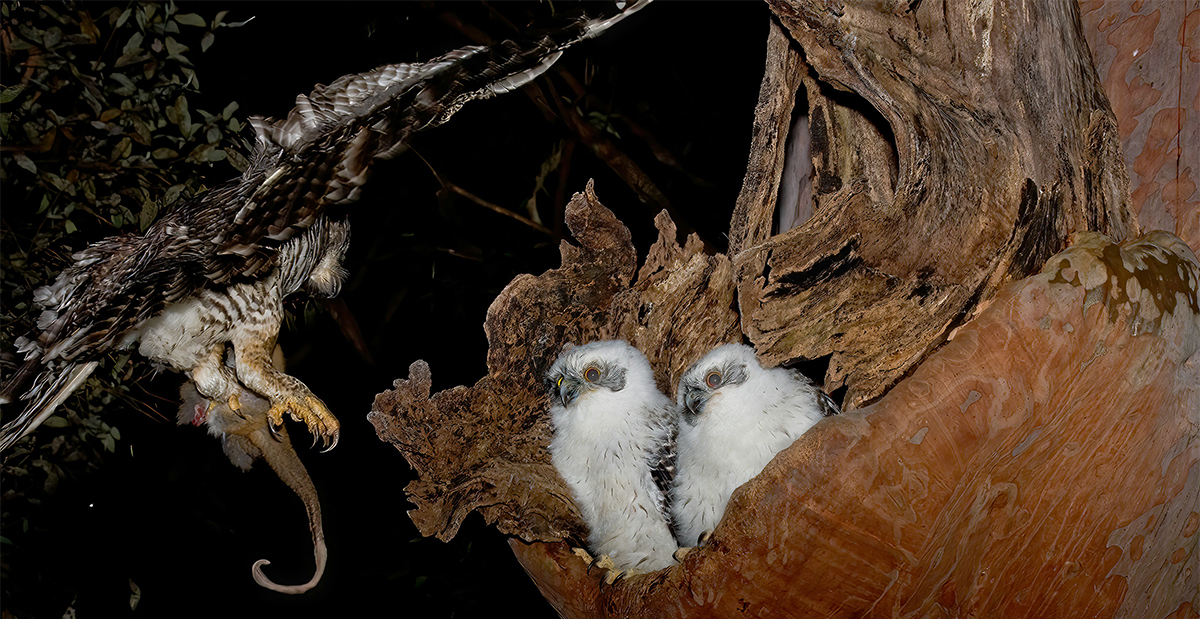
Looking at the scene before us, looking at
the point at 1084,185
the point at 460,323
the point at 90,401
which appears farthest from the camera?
the point at 460,323

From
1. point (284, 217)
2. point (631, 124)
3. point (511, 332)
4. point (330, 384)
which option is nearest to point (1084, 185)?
point (511, 332)

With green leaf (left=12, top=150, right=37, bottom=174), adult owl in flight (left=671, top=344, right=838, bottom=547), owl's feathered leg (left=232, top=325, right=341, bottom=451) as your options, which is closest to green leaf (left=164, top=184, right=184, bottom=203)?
green leaf (left=12, top=150, right=37, bottom=174)

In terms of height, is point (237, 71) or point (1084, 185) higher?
point (237, 71)

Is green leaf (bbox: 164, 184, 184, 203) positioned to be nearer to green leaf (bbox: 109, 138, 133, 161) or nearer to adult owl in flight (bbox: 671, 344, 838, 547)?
green leaf (bbox: 109, 138, 133, 161)

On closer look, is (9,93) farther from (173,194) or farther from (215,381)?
(215,381)

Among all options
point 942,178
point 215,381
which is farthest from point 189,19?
point 942,178

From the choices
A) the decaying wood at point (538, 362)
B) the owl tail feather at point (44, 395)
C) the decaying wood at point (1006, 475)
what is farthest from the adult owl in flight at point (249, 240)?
the decaying wood at point (1006, 475)

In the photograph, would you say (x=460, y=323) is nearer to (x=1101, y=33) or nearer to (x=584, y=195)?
(x=584, y=195)

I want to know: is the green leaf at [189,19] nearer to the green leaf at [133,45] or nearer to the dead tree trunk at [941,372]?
the green leaf at [133,45]

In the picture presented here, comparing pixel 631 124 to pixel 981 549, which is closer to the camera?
pixel 981 549
